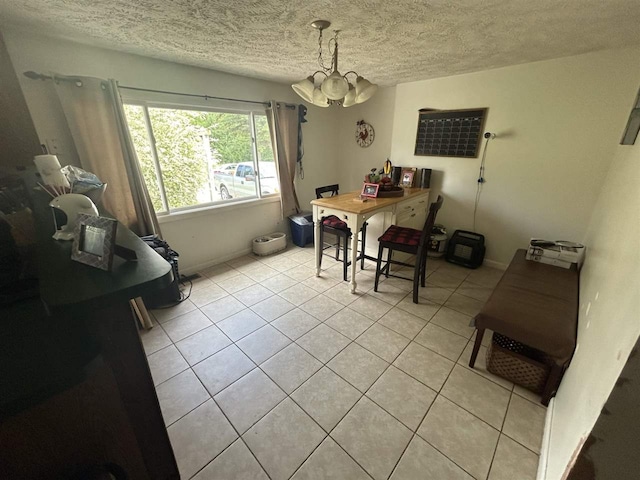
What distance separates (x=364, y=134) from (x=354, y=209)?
2273mm

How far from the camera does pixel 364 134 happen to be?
4.09m

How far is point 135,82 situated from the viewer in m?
2.36

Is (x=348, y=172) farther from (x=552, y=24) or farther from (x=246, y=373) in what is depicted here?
(x=246, y=373)

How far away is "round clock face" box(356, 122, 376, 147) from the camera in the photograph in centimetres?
401

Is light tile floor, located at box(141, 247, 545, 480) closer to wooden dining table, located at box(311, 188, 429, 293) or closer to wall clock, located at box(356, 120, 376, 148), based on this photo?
wooden dining table, located at box(311, 188, 429, 293)

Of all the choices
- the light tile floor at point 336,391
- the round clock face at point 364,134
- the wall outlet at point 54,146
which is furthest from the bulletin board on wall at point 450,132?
the wall outlet at point 54,146

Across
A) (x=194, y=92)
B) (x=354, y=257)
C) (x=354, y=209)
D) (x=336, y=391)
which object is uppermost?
(x=194, y=92)

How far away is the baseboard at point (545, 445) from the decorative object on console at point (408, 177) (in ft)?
8.59

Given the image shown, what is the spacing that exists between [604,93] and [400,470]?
3.36 meters

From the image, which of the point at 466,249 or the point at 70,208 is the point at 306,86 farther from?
the point at 466,249

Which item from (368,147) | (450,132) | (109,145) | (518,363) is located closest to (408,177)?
(450,132)

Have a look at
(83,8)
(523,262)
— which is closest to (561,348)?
(523,262)

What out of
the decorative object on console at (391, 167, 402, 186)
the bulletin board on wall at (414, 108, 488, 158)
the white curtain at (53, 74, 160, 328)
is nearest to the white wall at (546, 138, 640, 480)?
the bulletin board on wall at (414, 108, 488, 158)

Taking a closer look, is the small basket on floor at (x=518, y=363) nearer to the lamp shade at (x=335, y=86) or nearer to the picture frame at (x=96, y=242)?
the lamp shade at (x=335, y=86)
